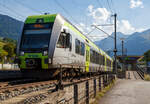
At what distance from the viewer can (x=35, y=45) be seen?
32.1 ft

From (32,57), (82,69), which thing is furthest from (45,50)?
(82,69)

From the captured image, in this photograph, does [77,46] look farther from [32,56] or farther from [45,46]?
[32,56]

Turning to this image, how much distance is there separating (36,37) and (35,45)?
0.51m

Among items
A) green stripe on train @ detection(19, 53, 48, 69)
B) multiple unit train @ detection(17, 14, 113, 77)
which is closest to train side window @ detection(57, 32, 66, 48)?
multiple unit train @ detection(17, 14, 113, 77)

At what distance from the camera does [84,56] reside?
45.9 feet

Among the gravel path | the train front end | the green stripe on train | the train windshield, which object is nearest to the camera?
the gravel path

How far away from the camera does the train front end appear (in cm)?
938

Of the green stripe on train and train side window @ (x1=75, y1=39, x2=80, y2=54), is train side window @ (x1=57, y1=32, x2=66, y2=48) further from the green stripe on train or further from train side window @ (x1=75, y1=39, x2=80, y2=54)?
train side window @ (x1=75, y1=39, x2=80, y2=54)

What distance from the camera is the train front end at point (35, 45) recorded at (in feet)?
30.8

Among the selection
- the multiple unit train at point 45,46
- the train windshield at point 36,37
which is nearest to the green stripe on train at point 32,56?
the multiple unit train at point 45,46

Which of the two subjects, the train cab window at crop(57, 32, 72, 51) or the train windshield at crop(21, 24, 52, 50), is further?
the train cab window at crop(57, 32, 72, 51)

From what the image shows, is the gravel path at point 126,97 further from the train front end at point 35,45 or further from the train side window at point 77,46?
the train front end at point 35,45

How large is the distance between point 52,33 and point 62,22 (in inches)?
41.2

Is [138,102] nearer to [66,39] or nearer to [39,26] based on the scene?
[66,39]
